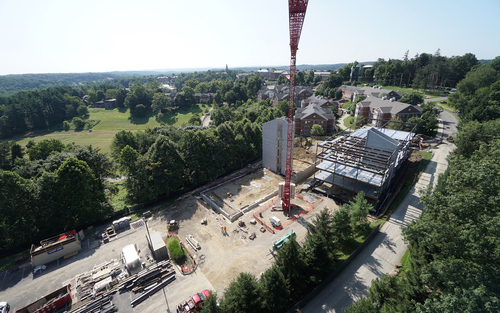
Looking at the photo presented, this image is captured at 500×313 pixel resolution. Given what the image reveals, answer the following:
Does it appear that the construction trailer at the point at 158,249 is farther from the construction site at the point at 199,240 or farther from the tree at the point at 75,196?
the tree at the point at 75,196

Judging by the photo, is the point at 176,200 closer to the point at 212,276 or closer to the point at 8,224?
the point at 212,276

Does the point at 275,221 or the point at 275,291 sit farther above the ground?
the point at 275,291

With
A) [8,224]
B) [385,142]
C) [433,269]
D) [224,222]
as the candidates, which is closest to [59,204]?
[8,224]

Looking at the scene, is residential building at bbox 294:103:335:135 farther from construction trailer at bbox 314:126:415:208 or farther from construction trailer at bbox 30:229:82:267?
construction trailer at bbox 30:229:82:267

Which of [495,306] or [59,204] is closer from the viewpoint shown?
[495,306]

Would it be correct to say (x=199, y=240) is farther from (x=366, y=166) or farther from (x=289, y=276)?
(x=366, y=166)

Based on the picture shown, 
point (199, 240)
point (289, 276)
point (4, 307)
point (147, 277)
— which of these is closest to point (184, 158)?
point (199, 240)

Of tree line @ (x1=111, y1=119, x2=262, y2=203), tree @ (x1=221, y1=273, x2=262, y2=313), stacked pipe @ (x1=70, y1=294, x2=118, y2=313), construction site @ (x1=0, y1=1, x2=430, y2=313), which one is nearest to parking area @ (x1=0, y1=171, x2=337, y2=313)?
construction site @ (x1=0, y1=1, x2=430, y2=313)
